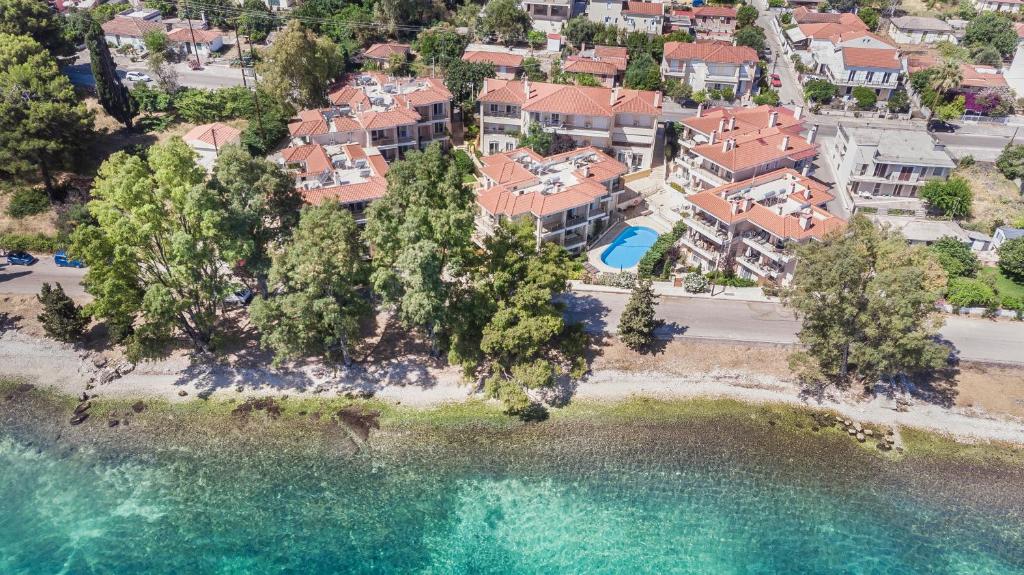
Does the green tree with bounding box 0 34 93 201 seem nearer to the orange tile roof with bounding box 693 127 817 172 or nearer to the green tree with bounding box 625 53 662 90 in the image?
the orange tile roof with bounding box 693 127 817 172

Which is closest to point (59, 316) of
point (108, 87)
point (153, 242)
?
point (153, 242)

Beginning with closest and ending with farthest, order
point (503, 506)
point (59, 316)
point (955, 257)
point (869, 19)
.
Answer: point (503, 506), point (59, 316), point (955, 257), point (869, 19)

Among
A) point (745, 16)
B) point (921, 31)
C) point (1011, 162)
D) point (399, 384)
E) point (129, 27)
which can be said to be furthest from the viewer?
point (921, 31)

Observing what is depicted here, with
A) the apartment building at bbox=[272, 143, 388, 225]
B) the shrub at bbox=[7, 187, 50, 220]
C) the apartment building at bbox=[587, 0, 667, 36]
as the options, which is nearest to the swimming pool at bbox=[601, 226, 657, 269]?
the apartment building at bbox=[272, 143, 388, 225]

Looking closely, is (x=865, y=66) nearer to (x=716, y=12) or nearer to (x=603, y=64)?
(x=716, y=12)

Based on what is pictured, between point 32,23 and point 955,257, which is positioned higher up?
point 32,23

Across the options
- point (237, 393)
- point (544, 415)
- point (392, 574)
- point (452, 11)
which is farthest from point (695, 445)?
point (452, 11)
